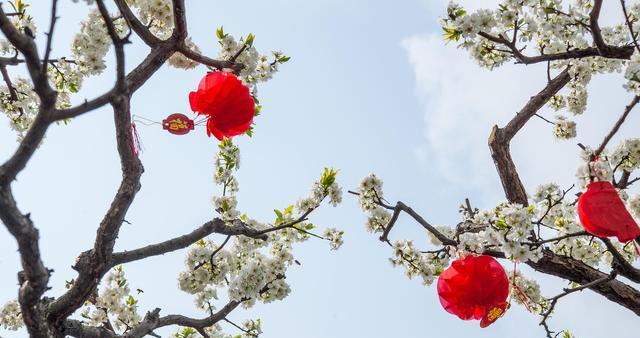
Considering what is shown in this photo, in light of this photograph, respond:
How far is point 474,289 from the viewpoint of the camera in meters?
4.23

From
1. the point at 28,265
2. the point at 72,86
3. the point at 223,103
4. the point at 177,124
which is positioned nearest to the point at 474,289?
the point at 223,103

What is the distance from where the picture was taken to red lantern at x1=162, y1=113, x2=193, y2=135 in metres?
5.00

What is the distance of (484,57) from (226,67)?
113 inches

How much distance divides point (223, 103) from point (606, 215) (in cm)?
304

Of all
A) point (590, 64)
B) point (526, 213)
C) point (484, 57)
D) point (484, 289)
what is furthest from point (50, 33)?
point (590, 64)

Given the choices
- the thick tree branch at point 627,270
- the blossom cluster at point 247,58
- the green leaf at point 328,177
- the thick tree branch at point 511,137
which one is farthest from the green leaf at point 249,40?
the thick tree branch at point 627,270

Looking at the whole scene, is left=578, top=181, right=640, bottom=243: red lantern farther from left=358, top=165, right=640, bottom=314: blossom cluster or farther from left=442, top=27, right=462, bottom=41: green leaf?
left=442, top=27, right=462, bottom=41: green leaf

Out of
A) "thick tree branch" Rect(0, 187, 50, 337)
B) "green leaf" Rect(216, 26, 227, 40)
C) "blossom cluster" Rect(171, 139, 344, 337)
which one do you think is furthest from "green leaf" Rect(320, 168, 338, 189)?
"thick tree branch" Rect(0, 187, 50, 337)

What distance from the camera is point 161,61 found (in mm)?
5000

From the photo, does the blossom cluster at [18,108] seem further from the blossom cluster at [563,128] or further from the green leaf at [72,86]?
the blossom cluster at [563,128]

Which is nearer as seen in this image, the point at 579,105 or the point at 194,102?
the point at 194,102

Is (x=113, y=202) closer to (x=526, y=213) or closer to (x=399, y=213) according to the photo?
(x=399, y=213)

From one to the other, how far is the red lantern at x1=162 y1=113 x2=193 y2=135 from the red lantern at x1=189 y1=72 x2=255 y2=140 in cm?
23

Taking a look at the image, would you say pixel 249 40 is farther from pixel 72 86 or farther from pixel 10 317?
pixel 10 317
